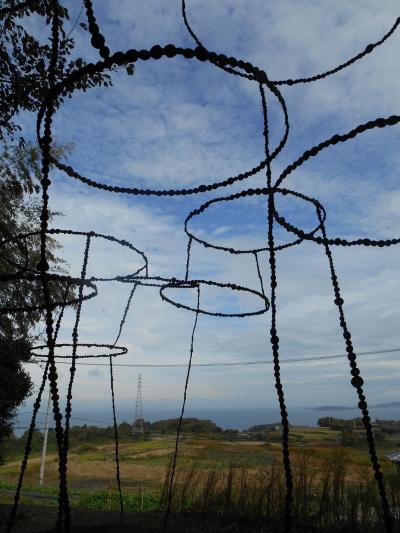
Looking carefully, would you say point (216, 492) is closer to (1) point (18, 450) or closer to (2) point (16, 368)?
(2) point (16, 368)

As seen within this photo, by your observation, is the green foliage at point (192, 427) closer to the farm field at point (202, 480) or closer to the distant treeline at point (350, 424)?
the distant treeline at point (350, 424)

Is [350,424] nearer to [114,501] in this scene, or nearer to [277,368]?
[114,501]

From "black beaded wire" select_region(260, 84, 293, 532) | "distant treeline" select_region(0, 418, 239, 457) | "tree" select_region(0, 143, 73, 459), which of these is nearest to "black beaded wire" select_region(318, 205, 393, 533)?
"black beaded wire" select_region(260, 84, 293, 532)

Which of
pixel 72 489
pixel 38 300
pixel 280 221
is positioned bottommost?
pixel 72 489

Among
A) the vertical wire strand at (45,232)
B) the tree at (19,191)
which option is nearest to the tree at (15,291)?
the tree at (19,191)

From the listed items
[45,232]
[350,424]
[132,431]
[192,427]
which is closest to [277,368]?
[45,232]

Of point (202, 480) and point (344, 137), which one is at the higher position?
point (344, 137)

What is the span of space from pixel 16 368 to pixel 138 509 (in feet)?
18.2

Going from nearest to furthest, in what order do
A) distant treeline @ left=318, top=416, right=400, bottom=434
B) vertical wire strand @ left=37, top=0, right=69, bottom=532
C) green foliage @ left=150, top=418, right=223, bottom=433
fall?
vertical wire strand @ left=37, top=0, right=69, bottom=532 → distant treeline @ left=318, top=416, right=400, bottom=434 → green foliage @ left=150, top=418, right=223, bottom=433

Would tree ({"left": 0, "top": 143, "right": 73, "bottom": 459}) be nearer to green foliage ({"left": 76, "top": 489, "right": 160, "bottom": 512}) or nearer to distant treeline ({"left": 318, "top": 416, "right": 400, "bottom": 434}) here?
green foliage ({"left": 76, "top": 489, "right": 160, "bottom": 512})

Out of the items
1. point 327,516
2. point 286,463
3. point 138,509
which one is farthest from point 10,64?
point 138,509

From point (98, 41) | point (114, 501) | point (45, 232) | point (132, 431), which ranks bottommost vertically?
point (114, 501)

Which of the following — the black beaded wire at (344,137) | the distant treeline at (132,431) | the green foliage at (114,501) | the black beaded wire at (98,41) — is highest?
the black beaded wire at (98,41)

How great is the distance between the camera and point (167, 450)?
27797 millimetres
